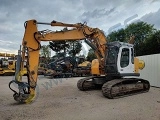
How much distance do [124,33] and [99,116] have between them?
59.9 metres

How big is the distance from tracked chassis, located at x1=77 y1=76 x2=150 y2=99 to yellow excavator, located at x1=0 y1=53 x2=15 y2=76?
708 inches

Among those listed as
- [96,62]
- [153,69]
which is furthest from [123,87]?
[153,69]

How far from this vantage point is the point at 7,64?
102ft

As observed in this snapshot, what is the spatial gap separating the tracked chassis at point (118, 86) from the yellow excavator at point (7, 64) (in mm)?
17973

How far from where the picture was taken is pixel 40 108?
8.09 metres

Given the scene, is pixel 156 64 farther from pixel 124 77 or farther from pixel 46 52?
pixel 46 52

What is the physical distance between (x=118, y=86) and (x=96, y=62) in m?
2.33

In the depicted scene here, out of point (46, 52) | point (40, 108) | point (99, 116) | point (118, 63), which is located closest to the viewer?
point (99, 116)

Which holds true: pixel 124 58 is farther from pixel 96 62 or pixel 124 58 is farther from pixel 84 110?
pixel 84 110

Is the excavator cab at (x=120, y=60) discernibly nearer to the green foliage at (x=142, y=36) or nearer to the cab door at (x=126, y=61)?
the cab door at (x=126, y=61)

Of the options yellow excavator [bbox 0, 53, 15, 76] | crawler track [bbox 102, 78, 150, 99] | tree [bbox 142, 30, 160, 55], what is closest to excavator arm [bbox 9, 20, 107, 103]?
crawler track [bbox 102, 78, 150, 99]

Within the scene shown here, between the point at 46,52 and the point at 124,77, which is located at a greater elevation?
the point at 46,52

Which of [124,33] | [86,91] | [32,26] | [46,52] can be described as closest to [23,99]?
[32,26]

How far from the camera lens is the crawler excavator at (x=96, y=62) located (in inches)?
349
